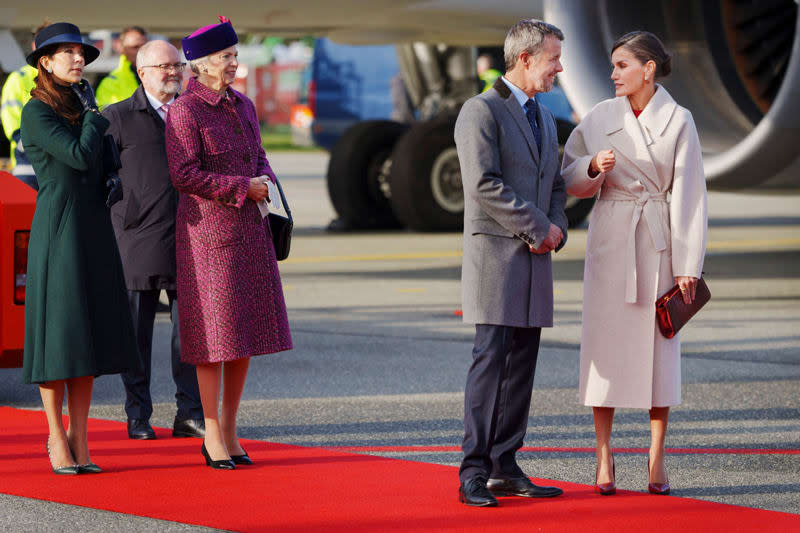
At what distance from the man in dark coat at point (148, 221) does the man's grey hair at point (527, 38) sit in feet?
5.77

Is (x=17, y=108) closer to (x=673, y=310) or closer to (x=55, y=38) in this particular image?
(x=55, y=38)

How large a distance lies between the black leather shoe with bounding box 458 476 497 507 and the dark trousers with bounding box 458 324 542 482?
0.08 ft

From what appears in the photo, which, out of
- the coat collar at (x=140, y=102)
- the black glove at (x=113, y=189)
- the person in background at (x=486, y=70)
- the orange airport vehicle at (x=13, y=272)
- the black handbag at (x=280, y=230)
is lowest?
the orange airport vehicle at (x=13, y=272)

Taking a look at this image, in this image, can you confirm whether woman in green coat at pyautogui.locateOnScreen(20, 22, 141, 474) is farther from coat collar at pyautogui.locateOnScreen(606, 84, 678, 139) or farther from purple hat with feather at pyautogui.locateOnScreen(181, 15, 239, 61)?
coat collar at pyautogui.locateOnScreen(606, 84, 678, 139)

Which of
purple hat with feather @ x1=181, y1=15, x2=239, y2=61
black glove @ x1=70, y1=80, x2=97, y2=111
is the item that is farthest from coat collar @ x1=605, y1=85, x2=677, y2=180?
black glove @ x1=70, y1=80, x2=97, y2=111

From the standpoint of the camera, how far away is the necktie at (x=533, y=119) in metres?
4.71

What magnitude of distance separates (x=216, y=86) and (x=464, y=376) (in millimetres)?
2485

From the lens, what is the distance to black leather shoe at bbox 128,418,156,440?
18.7 feet

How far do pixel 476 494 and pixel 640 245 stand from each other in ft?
3.27

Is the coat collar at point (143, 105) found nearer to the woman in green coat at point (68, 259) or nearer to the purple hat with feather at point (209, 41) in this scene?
the woman in green coat at point (68, 259)

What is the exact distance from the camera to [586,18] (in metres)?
9.49

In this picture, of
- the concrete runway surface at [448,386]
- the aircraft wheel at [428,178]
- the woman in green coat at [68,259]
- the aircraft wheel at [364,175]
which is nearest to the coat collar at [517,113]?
the concrete runway surface at [448,386]

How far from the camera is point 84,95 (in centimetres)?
520

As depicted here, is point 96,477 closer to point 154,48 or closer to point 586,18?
point 154,48
